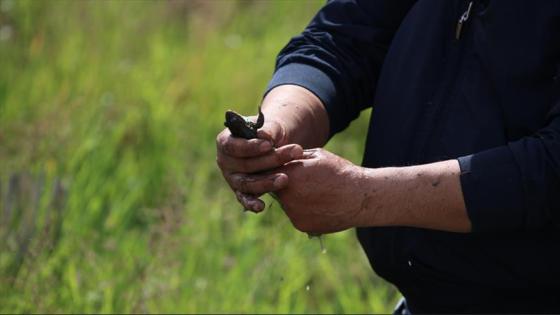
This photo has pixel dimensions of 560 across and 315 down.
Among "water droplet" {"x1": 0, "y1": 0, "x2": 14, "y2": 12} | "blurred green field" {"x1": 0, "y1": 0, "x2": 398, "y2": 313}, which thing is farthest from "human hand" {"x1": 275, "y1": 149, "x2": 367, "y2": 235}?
"water droplet" {"x1": 0, "y1": 0, "x2": 14, "y2": 12}

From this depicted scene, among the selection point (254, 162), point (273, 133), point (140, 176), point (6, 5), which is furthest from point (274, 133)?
point (6, 5)

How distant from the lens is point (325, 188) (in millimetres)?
2049

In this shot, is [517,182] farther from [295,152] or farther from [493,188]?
[295,152]

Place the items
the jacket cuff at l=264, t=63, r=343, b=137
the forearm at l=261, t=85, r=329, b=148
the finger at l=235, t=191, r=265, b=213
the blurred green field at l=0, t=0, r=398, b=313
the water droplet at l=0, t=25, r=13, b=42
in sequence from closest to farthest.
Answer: the finger at l=235, t=191, r=265, b=213 < the forearm at l=261, t=85, r=329, b=148 < the jacket cuff at l=264, t=63, r=343, b=137 < the blurred green field at l=0, t=0, r=398, b=313 < the water droplet at l=0, t=25, r=13, b=42

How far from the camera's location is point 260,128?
6.99ft

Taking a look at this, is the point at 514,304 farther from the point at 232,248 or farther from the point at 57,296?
the point at 232,248

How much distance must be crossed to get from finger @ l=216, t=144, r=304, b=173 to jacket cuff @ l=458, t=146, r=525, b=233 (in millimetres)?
310

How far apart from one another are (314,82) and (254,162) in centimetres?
35

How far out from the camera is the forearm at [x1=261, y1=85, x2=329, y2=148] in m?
2.27

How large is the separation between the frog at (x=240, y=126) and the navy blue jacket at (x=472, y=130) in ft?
1.01

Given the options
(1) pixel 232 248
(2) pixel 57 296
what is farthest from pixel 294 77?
(1) pixel 232 248

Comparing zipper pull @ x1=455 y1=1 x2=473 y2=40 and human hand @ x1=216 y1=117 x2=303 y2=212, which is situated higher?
zipper pull @ x1=455 y1=1 x2=473 y2=40

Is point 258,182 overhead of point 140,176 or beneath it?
overhead

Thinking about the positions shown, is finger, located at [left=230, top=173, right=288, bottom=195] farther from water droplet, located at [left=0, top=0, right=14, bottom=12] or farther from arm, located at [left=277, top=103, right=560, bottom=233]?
water droplet, located at [left=0, top=0, right=14, bottom=12]
